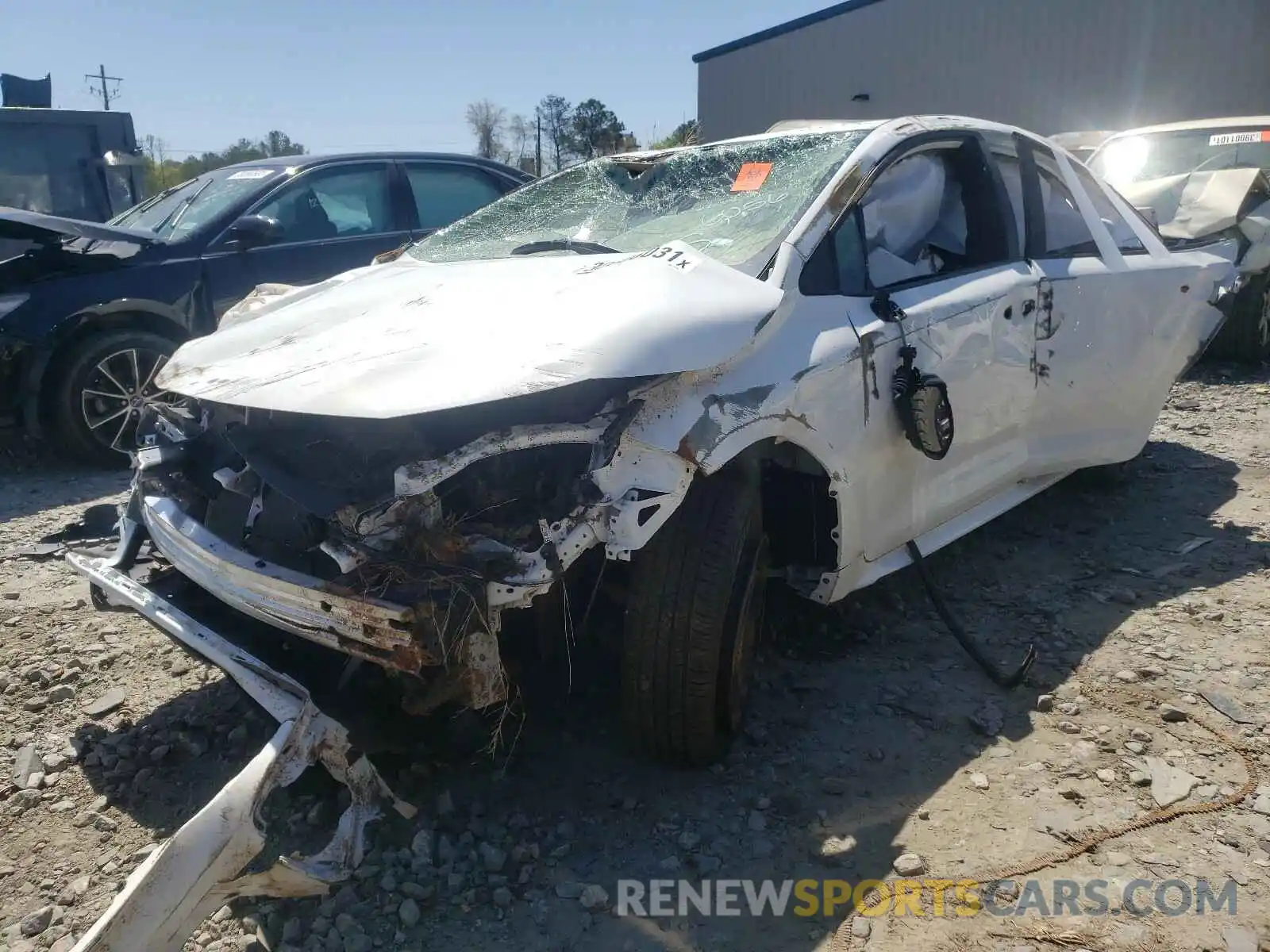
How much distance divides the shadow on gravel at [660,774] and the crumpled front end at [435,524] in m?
0.31

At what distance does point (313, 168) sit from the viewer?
220 inches

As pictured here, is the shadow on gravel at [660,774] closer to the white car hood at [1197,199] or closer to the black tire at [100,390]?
the black tire at [100,390]

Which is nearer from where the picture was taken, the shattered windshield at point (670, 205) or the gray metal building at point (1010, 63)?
the shattered windshield at point (670, 205)

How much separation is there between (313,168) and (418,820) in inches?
175

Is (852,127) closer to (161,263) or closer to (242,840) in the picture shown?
(242,840)

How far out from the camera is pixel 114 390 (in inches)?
206

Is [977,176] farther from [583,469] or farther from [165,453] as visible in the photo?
[165,453]

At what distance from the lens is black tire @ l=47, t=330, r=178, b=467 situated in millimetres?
5059

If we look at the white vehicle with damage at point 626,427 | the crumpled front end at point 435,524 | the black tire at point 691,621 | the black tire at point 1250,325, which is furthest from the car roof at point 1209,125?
the crumpled front end at point 435,524

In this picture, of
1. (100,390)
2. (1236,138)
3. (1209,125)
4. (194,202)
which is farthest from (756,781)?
(1209,125)

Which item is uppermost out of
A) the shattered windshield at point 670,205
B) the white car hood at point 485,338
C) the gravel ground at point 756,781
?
the shattered windshield at point 670,205

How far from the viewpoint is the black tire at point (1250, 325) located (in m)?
6.68

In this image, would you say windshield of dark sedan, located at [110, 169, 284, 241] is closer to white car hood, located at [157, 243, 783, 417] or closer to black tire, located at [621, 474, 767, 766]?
white car hood, located at [157, 243, 783, 417]

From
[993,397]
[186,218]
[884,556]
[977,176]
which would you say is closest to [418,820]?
[884,556]
